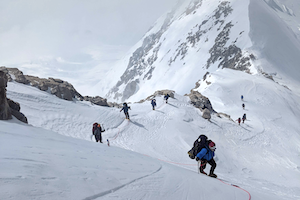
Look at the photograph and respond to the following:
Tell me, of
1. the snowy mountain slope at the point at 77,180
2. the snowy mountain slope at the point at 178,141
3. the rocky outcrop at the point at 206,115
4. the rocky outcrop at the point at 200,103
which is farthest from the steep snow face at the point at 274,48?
the snowy mountain slope at the point at 77,180

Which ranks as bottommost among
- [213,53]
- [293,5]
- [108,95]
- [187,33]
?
[108,95]

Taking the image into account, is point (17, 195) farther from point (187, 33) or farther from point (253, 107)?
point (187, 33)

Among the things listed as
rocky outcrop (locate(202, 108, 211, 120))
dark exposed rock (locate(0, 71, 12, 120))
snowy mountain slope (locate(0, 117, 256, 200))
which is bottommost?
snowy mountain slope (locate(0, 117, 256, 200))

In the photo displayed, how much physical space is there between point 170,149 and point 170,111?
7110mm

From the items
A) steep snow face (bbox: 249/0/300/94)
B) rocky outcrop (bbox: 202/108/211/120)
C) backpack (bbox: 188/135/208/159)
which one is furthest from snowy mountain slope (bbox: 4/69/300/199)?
A: steep snow face (bbox: 249/0/300/94)

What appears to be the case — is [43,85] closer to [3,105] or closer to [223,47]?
[3,105]

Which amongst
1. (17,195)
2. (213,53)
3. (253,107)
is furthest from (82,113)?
(213,53)

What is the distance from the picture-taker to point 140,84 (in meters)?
125

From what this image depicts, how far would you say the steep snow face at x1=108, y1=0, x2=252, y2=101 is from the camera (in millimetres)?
72812

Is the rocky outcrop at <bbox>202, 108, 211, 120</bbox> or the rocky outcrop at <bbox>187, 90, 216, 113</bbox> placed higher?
the rocky outcrop at <bbox>187, 90, 216, 113</bbox>

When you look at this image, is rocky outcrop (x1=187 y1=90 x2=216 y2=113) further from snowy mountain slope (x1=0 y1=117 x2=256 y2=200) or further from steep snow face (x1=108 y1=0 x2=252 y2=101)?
steep snow face (x1=108 y1=0 x2=252 y2=101)

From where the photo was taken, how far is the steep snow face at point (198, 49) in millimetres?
72812

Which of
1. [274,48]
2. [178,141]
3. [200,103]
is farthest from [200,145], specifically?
[274,48]

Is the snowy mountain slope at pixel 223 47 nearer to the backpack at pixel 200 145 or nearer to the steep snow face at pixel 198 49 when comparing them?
the steep snow face at pixel 198 49
